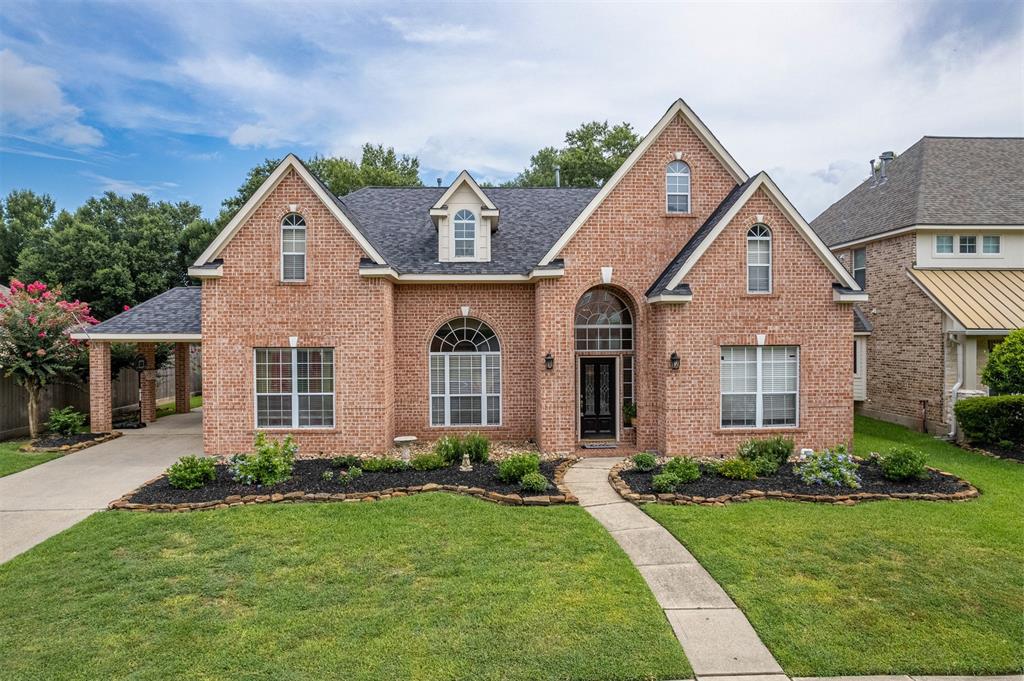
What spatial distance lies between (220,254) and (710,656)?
13062mm

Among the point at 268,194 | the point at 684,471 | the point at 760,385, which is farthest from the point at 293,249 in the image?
the point at 760,385

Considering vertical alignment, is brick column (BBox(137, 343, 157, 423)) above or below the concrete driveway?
above

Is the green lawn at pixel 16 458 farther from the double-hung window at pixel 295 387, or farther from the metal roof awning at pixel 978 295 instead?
the metal roof awning at pixel 978 295

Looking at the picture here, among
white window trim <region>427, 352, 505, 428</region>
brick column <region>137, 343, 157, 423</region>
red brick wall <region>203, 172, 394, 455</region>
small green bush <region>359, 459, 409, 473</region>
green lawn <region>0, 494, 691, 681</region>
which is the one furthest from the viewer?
Result: brick column <region>137, 343, 157, 423</region>

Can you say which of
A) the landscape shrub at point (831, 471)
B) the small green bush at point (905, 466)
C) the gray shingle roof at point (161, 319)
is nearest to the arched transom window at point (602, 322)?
the landscape shrub at point (831, 471)

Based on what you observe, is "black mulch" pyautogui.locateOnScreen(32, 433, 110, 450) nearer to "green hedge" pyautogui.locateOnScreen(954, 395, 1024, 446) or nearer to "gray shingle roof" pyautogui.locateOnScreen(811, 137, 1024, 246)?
"green hedge" pyautogui.locateOnScreen(954, 395, 1024, 446)

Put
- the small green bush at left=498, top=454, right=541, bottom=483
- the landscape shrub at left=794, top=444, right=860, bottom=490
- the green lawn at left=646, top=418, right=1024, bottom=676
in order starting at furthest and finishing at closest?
the small green bush at left=498, top=454, right=541, bottom=483 < the landscape shrub at left=794, top=444, right=860, bottom=490 < the green lawn at left=646, top=418, right=1024, bottom=676

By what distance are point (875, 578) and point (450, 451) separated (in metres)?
7.69

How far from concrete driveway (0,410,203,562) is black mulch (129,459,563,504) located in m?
0.95

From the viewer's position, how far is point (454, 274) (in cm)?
1386

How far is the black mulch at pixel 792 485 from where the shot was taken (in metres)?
9.68

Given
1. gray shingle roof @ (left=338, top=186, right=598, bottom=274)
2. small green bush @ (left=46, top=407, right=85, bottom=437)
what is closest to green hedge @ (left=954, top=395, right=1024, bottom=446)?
gray shingle roof @ (left=338, top=186, right=598, bottom=274)

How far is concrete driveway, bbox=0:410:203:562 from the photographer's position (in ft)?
27.7

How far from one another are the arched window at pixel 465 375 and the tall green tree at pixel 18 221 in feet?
98.1
